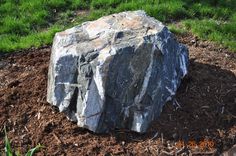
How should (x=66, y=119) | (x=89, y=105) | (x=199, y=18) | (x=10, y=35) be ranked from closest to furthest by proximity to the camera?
(x=89, y=105), (x=66, y=119), (x=10, y=35), (x=199, y=18)

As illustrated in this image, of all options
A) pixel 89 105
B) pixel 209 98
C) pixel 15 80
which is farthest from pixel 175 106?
pixel 15 80

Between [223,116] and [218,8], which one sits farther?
[218,8]

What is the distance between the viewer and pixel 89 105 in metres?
4.96

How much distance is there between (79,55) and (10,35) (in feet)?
9.00

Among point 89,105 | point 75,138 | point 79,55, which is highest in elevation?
point 79,55

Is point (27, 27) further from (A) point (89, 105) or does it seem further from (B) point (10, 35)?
(A) point (89, 105)

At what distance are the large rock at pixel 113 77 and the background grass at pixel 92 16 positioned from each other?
213 centimetres

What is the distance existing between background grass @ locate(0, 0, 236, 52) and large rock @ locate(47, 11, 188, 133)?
6.99 feet

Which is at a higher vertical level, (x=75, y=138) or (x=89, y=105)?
(x=89, y=105)
